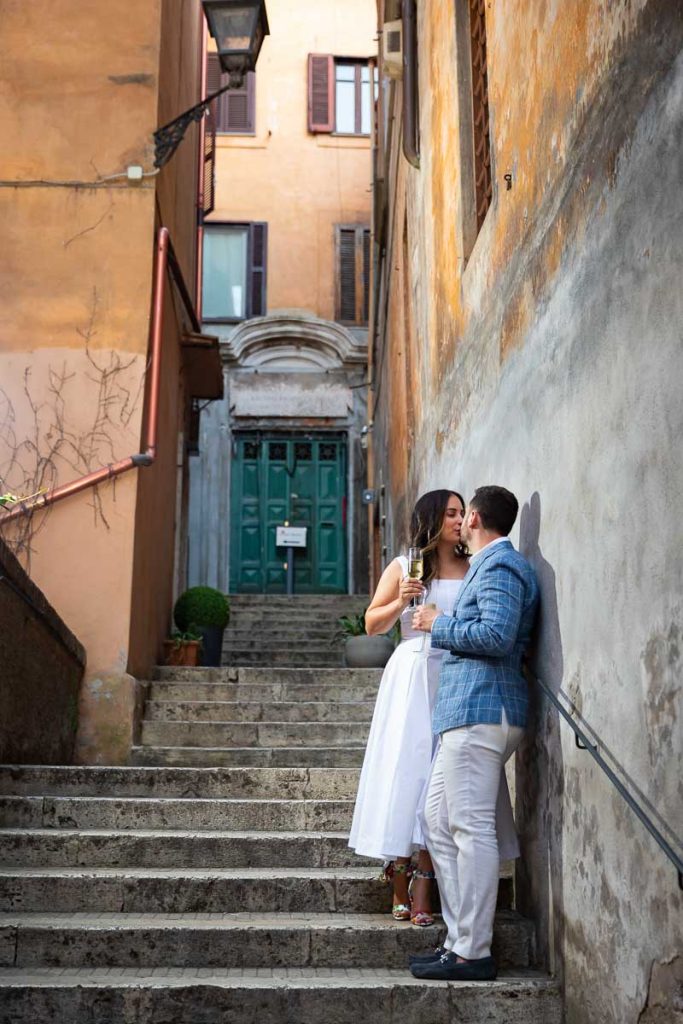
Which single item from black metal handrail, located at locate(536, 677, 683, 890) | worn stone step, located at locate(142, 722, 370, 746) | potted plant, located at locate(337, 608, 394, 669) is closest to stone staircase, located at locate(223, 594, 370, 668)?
potted plant, located at locate(337, 608, 394, 669)

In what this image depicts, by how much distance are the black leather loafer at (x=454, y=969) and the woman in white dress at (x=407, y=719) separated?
0.34 m

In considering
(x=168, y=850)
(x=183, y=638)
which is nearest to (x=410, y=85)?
(x=183, y=638)

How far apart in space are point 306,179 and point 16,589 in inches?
523

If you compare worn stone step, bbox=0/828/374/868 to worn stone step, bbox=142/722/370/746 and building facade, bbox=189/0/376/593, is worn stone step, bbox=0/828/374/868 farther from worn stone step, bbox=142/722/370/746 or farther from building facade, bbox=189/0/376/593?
building facade, bbox=189/0/376/593

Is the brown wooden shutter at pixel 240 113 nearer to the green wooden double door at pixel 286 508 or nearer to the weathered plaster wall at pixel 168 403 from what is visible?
the green wooden double door at pixel 286 508

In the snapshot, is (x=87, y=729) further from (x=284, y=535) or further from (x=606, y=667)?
(x=284, y=535)

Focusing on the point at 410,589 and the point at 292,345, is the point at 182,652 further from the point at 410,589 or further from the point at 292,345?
the point at 292,345

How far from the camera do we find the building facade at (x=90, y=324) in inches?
286

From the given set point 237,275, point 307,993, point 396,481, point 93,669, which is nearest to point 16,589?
point 93,669

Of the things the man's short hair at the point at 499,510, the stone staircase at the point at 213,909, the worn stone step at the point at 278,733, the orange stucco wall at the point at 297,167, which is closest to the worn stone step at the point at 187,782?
the stone staircase at the point at 213,909

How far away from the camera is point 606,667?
294 cm

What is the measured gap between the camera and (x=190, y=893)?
13.9ft

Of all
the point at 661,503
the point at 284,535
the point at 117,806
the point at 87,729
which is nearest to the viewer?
the point at 661,503

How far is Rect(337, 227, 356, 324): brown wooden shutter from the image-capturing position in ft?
55.5
